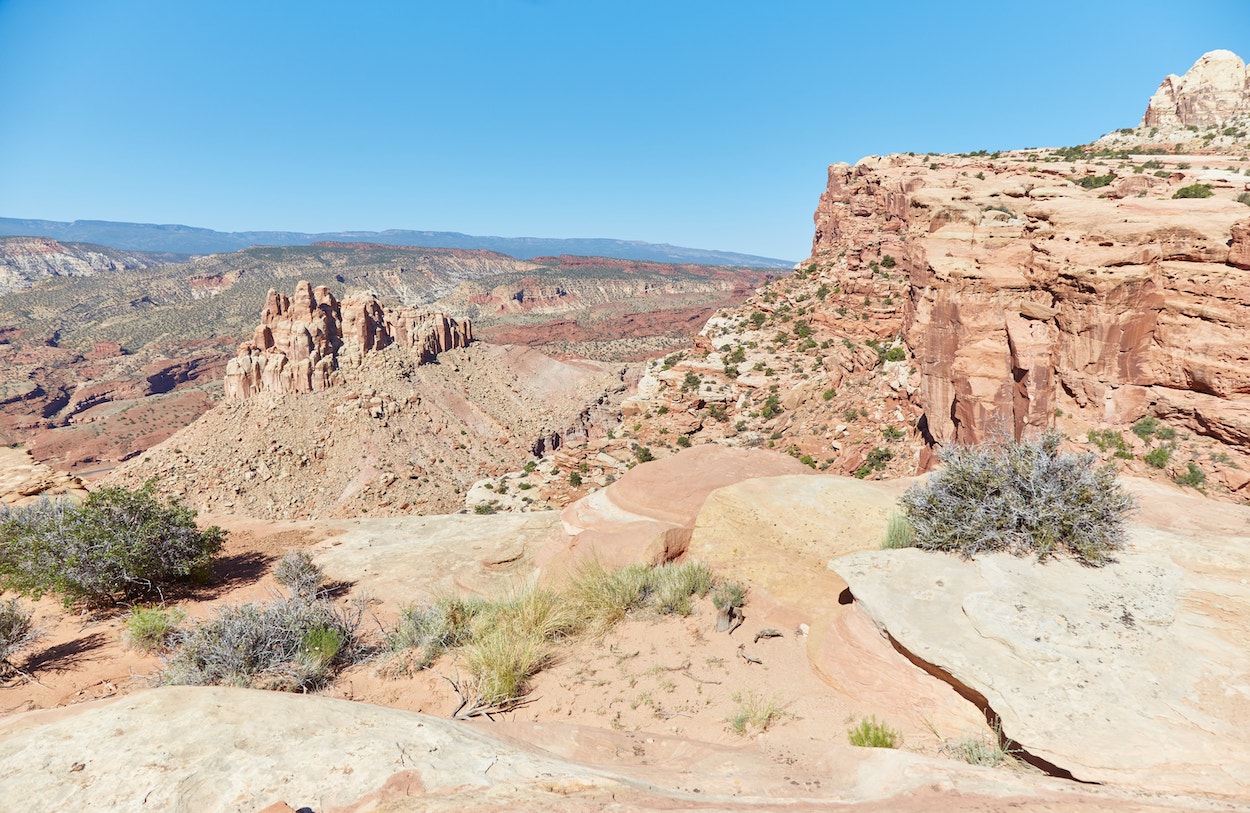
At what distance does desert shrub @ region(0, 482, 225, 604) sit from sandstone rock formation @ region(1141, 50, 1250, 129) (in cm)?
7807

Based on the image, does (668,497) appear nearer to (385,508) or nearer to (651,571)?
(651,571)

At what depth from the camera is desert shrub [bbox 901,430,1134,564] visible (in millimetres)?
5797

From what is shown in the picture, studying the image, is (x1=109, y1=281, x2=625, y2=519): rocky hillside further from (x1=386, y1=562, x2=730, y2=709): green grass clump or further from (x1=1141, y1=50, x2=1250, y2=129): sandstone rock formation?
(x1=1141, y1=50, x2=1250, y2=129): sandstone rock formation

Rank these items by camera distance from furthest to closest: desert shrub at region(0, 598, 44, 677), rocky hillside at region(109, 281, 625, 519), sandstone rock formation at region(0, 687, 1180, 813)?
rocky hillside at region(109, 281, 625, 519) < desert shrub at region(0, 598, 44, 677) < sandstone rock formation at region(0, 687, 1180, 813)

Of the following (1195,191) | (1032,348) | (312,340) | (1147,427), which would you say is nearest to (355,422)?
(312,340)

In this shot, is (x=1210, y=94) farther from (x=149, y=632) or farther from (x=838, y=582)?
(x=149, y=632)

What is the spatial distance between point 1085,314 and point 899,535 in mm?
10332

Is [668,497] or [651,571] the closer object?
[651,571]

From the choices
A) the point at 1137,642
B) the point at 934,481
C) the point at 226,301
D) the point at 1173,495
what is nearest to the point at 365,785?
the point at 1137,642

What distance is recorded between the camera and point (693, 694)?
19.2 feet

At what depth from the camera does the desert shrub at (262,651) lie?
623 cm

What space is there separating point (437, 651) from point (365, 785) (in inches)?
155

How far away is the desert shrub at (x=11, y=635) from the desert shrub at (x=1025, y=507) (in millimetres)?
12095

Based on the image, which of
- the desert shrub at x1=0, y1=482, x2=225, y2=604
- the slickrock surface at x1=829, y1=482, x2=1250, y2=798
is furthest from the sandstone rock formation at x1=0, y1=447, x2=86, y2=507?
the slickrock surface at x1=829, y1=482, x2=1250, y2=798
